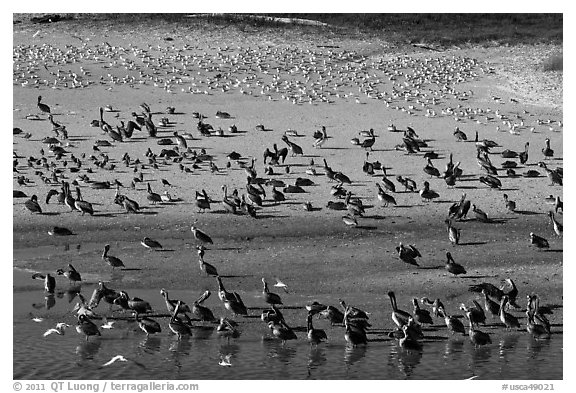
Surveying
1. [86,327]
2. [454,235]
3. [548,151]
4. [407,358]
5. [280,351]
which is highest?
[548,151]

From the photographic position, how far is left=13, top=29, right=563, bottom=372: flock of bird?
1805 centimetres

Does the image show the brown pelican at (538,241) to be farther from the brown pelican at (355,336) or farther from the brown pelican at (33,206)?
the brown pelican at (33,206)

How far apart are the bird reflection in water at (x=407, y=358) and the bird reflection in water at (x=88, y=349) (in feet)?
15.1

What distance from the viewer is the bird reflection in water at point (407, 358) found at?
16.4m

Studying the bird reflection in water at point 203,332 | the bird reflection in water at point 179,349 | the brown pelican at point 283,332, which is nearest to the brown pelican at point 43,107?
the bird reflection in water at point 203,332

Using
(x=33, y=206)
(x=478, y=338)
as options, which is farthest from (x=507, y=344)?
(x=33, y=206)

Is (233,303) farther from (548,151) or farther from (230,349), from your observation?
(548,151)

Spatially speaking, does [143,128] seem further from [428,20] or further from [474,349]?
[428,20]

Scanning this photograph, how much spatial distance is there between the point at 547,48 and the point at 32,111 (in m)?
25.7

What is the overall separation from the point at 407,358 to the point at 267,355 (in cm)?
212

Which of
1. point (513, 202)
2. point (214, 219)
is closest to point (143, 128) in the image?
point (214, 219)

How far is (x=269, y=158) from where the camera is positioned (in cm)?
2914

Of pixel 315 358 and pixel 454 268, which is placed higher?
pixel 454 268

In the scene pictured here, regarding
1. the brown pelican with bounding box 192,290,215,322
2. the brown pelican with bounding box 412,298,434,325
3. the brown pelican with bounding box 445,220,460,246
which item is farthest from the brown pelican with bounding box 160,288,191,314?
the brown pelican with bounding box 445,220,460,246
